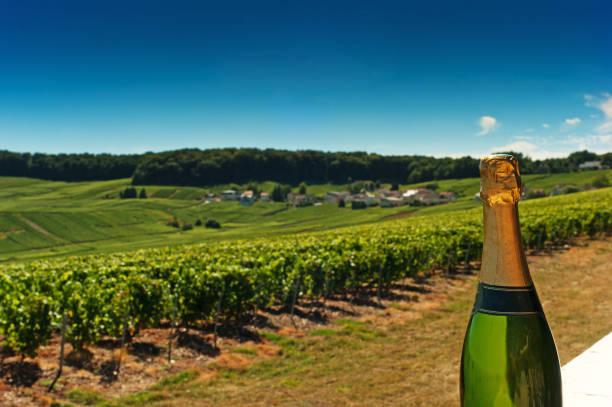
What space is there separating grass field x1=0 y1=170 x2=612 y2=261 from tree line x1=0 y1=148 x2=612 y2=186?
8.02m

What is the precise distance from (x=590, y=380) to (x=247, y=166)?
171m

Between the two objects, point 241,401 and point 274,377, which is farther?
point 274,377

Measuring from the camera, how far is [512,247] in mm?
1067

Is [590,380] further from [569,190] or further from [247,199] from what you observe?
[247,199]

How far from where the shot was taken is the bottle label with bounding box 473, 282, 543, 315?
1063 mm

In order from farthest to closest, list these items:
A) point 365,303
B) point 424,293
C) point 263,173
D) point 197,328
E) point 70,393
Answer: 1. point 263,173
2. point 424,293
3. point 365,303
4. point 197,328
5. point 70,393

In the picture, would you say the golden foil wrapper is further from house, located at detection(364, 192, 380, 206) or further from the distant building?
the distant building

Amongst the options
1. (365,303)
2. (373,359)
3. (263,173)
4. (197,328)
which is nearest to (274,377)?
(373,359)

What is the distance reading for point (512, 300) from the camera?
1064mm

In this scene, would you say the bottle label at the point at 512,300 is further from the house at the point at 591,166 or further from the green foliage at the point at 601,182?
the house at the point at 591,166

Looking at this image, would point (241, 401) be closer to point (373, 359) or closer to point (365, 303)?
point (373, 359)

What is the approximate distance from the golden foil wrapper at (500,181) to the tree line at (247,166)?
146 metres

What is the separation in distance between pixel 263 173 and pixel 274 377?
6483 inches

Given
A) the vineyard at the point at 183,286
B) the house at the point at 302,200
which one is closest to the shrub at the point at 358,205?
the house at the point at 302,200
